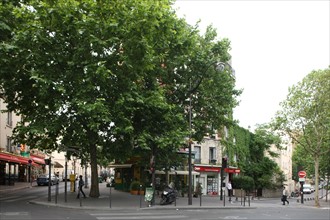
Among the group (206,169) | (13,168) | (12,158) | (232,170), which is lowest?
(13,168)

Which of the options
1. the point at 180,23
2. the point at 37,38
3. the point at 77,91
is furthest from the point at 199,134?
the point at 37,38

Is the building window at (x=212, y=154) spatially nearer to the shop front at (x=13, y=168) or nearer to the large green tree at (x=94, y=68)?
the shop front at (x=13, y=168)

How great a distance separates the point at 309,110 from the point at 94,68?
21.8 meters

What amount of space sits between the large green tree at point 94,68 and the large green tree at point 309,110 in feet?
38.7

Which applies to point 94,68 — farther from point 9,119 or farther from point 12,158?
point 9,119

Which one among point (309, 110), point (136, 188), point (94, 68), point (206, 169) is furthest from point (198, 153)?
point (94, 68)

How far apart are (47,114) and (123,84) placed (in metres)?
4.82

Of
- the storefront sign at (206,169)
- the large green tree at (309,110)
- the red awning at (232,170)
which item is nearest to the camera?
the large green tree at (309,110)

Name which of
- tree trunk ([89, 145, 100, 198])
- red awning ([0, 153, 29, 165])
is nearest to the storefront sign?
tree trunk ([89, 145, 100, 198])

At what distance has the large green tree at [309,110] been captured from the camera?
3456cm

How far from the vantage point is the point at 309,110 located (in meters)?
35.2

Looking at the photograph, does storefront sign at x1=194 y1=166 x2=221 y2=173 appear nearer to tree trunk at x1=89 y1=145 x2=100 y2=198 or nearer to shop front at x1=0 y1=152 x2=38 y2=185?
shop front at x1=0 y1=152 x2=38 y2=185

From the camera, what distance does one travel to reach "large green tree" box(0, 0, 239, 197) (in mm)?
20797

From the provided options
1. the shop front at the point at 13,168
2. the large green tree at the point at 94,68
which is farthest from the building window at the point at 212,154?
the large green tree at the point at 94,68
